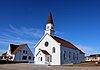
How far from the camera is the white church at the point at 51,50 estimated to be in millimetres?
41859

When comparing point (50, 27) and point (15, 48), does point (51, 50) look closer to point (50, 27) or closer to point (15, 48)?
point (50, 27)

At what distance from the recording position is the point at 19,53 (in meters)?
64.8

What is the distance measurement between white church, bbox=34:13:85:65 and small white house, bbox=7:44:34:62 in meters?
19.2

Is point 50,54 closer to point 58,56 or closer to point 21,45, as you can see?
point 58,56

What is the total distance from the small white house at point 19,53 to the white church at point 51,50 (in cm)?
1917

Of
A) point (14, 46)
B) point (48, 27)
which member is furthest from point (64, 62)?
point (14, 46)

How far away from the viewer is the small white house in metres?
63.6

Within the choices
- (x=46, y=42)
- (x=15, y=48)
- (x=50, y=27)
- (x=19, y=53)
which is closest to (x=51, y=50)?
(x=46, y=42)

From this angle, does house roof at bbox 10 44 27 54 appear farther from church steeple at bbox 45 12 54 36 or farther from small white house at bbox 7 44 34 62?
church steeple at bbox 45 12 54 36

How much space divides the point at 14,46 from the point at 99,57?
262 feet

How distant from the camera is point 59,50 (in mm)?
41531

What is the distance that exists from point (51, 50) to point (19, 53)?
1005 inches

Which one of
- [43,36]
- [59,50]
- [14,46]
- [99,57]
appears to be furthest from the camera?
[99,57]

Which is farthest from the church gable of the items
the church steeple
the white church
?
the church steeple
